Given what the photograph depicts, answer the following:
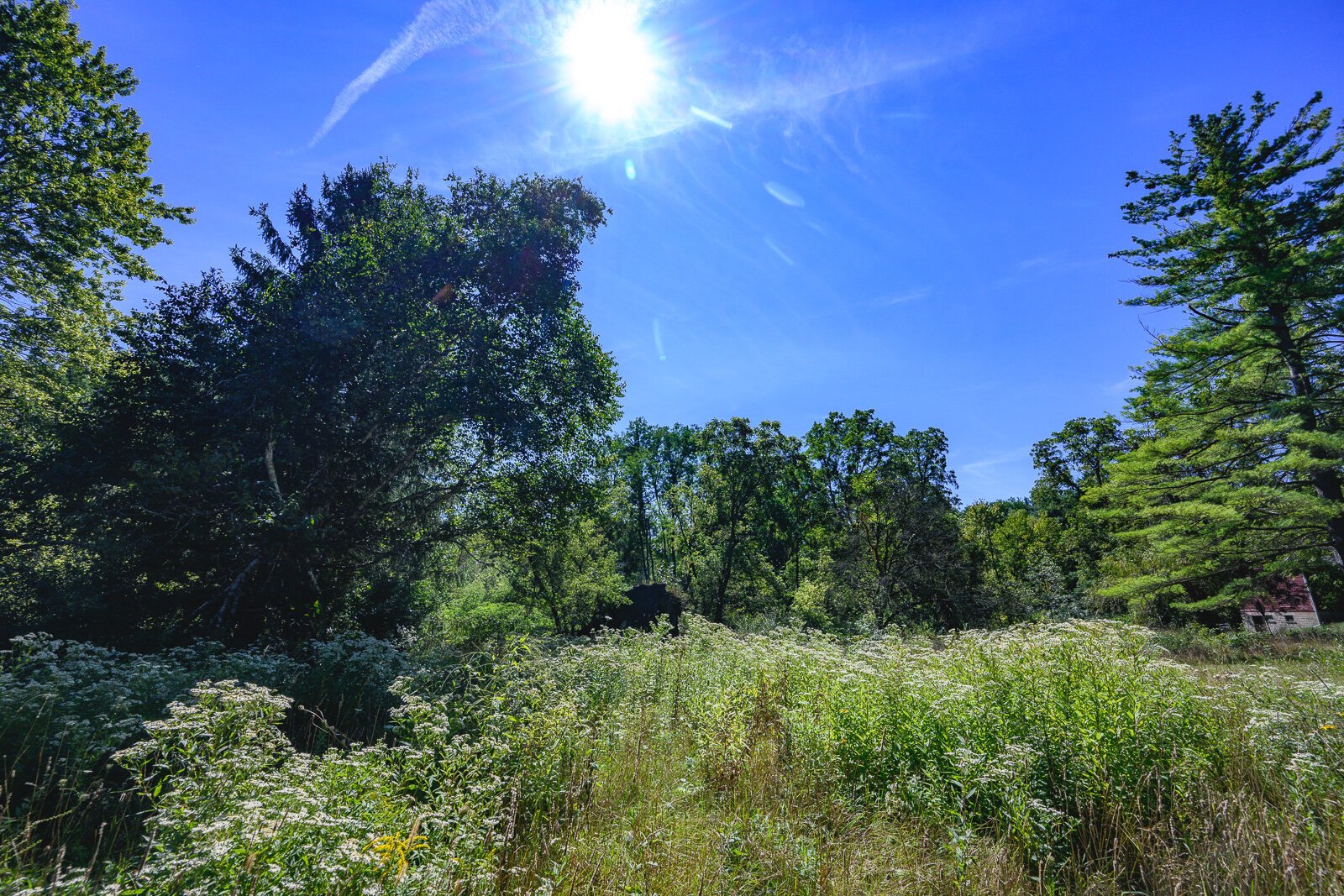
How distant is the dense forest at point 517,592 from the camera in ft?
11.7

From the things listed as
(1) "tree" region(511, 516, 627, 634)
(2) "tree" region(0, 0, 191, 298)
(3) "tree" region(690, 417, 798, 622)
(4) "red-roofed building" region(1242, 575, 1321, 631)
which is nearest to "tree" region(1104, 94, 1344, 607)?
(4) "red-roofed building" region(1242, 575, 1321, 631)

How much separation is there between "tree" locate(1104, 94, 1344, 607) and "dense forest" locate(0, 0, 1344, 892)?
0.13m

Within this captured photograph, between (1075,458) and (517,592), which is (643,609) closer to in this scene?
(517,592)

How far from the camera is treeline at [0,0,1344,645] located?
1120cm

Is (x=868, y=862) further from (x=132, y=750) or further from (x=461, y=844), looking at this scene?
(x=132, y=750)

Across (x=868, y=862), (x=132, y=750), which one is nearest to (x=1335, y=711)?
(x=868, y=862)

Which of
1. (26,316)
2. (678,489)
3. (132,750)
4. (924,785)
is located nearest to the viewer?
(132,750)

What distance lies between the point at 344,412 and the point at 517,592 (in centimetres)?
1240

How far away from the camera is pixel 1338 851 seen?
10.8 feet

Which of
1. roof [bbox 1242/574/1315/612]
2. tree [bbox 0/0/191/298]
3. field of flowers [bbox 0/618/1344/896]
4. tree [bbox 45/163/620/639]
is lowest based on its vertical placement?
field of flowers [bbox 0/618/1344/896]

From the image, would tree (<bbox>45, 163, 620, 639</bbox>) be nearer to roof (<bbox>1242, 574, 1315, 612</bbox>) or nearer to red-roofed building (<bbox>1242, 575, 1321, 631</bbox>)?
roof (<bbox>1242, 574, 1315, 612</bbox>)

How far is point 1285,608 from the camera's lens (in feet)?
96.1

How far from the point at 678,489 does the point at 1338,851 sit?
2932 centimetres

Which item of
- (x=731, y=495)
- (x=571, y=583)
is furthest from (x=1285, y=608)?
(x=571, y=583)
